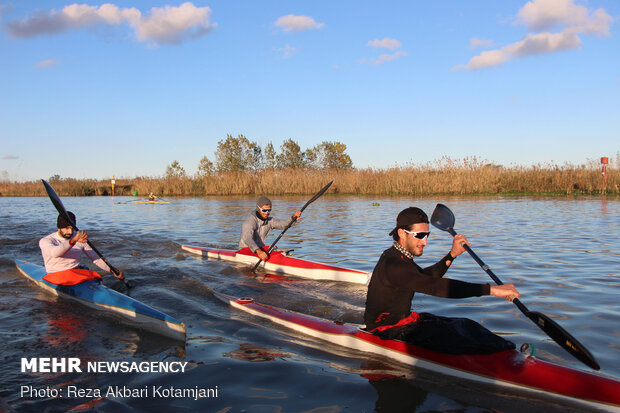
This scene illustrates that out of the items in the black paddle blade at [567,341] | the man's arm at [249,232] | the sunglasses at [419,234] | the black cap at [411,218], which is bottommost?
the black paddle blade at [567,341]

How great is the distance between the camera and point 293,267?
8.39 meters

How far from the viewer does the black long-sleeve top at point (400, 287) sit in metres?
3.50

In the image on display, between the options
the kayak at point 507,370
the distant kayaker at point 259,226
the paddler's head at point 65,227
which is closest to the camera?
A: the kayak at point 507,370

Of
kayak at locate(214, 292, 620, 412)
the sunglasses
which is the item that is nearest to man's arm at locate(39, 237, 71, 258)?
kayak at locate(214, 292, 620, 412)

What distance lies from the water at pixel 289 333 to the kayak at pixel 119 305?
113 millimetres

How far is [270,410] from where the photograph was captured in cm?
328

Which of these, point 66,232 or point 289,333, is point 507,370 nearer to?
point 289,333

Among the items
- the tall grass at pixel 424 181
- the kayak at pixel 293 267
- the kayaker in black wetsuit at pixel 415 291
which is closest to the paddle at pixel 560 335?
the kayaker in black wetsuit at pixel 415 291

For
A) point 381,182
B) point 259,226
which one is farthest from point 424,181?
point 259,226

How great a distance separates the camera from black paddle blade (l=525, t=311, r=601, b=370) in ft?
10.8

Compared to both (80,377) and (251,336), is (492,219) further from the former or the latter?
(80,377)

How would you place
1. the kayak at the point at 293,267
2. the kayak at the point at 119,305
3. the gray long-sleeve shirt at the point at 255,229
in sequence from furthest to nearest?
the gray long-sleeve shirt at the point at 255,229, the kayak at the point at 293,267, the kayak at the point at 119,305

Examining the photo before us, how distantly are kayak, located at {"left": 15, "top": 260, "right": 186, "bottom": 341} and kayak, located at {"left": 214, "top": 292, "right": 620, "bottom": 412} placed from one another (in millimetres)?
1635

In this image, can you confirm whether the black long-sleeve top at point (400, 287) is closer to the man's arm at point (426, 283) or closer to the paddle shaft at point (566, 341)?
the man's arm at point (426, 283)
